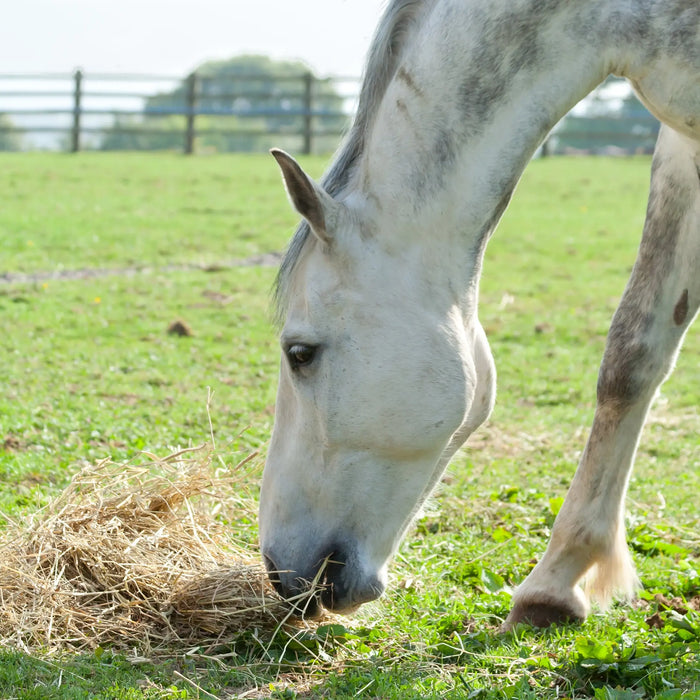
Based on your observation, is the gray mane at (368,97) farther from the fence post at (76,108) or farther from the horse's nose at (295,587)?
the fence post at (76,108)

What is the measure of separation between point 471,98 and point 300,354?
806 mm

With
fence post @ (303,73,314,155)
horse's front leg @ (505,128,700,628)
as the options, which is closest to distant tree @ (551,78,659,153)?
fence post @ (303,73,314,155)

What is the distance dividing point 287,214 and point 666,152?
32.4 ft

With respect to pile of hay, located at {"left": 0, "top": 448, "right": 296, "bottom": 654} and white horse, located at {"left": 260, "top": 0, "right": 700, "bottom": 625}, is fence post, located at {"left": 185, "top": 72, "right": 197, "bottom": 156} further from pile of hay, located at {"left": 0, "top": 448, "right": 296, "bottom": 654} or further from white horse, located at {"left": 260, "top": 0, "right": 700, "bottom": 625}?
white horse, located at {"left": 260, "top": 0, "right": 700, "bottom": 625}

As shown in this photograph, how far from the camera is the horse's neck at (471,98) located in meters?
2.57

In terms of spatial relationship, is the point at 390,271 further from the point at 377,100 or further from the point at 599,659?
the point at 599,659

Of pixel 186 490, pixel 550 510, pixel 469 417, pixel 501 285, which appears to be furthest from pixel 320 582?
pixel 501 285

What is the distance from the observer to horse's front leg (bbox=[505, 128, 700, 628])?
120 inches

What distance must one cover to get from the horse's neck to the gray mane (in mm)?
77

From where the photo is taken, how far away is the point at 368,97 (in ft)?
8.87

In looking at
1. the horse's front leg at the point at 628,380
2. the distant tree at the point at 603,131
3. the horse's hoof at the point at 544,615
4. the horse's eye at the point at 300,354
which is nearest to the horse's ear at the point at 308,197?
the horse's eye at the point at 300,354

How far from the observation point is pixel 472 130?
2.58 metres

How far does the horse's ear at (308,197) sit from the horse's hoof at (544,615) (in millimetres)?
1275

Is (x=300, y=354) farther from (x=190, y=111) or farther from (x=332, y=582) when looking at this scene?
(x=190, y=111)
